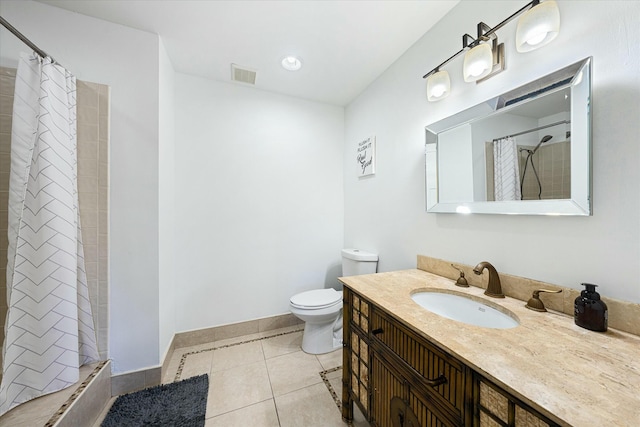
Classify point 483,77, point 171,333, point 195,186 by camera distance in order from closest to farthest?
point 483,77, point 171,333, point 195,186

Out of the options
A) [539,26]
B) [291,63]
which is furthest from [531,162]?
[291,63]

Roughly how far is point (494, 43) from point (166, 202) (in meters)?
2.22

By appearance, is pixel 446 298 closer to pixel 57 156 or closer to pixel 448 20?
pixel 448 20

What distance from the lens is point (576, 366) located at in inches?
22.9

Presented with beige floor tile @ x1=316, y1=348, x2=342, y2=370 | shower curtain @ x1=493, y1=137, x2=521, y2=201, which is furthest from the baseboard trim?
shower curtain @ x1=493, y1=137, x2=521, y2=201

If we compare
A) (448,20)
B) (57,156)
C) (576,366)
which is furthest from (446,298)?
(57,156)

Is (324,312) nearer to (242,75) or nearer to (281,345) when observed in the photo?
(281,345)

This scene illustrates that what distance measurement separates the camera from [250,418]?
1.31 m

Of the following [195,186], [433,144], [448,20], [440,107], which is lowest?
[195,186]

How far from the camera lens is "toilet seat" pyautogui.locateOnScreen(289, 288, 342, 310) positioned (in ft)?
5.93

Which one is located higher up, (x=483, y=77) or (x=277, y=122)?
(x=277, y=122)

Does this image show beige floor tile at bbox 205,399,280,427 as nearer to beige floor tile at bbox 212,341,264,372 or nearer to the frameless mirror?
beige floor tile at bbox 212,341,264,372

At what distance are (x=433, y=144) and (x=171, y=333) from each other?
7.91ft

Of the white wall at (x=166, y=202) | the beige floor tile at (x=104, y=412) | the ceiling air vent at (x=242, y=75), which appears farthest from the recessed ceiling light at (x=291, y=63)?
the beige floor tile at (x=104, y=412)
